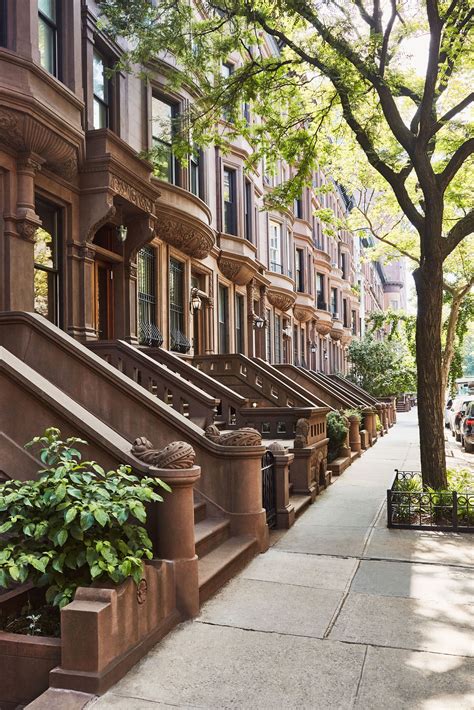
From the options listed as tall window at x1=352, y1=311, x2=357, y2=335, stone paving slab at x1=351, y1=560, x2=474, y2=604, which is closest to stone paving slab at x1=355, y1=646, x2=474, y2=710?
stone paving slab at x1=351, y1=560, x2=474, y2=604

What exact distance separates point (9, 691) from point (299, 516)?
20.8ft

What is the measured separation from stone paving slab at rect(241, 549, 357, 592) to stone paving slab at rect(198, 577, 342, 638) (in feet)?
0.63

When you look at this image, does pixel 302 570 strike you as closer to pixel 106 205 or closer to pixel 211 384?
pixel 211 384

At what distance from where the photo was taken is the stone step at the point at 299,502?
1012 centimetres

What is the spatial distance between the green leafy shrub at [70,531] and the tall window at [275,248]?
22546 mm

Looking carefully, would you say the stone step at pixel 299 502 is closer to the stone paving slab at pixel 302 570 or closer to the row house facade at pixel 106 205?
the stone paving slab at pixel 302 570

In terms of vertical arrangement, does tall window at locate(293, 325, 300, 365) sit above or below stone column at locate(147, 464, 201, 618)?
above

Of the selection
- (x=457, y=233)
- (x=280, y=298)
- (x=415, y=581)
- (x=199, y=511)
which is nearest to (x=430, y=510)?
(x=415, y=581)

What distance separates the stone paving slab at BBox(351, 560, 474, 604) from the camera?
20.4ft

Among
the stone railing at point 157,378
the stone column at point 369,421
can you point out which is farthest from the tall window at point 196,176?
the stone column at point 369,421

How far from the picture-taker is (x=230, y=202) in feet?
66.7

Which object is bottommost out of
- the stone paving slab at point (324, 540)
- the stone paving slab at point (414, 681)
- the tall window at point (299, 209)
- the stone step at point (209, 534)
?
the stone paving slab at point (324, 540)

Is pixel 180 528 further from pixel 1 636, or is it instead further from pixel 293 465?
pixel 293 465

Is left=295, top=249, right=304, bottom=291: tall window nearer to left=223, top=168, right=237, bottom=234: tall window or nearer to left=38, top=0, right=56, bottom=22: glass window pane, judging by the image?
left=223, top=168, right=237, bottom=234: tall window
